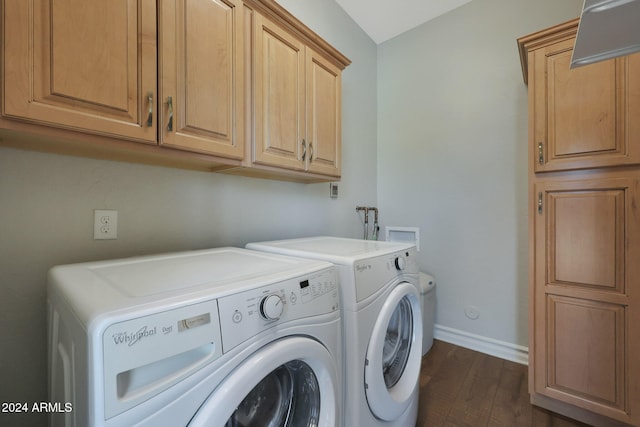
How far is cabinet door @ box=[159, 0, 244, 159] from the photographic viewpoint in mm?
977

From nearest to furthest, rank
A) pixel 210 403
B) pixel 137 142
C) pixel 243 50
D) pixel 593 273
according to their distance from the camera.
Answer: pixel 210 403
pixel 137 142
pixel 243 50
pixel 593 273

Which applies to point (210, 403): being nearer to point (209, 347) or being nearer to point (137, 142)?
point (209, 347)

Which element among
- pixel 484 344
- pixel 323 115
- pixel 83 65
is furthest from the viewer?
pixel 484 344

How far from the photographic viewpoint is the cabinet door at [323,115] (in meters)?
1.57

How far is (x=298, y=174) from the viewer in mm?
1566

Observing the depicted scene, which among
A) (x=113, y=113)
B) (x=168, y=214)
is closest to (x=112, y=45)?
(x=113, y=113)

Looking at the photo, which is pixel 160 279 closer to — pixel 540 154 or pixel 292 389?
pixel 292 389

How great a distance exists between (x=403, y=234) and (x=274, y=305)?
2153 mm

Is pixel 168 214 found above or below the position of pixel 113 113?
below

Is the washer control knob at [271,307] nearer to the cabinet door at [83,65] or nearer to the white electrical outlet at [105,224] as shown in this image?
the cabinet door at [83,65]

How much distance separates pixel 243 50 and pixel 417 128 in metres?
1.81

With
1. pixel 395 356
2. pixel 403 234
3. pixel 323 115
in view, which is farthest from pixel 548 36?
pixel 395 356

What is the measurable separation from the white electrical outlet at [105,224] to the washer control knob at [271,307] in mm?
843

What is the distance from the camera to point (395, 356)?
1.40 m
